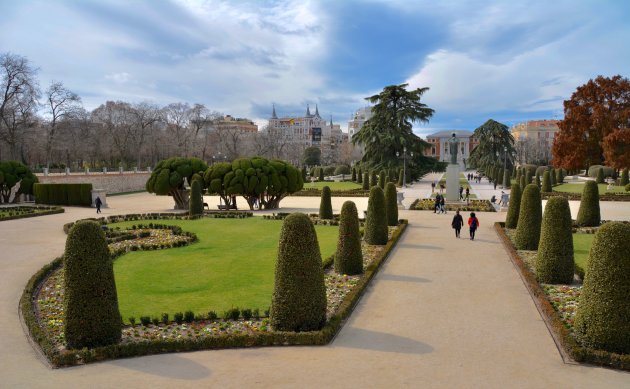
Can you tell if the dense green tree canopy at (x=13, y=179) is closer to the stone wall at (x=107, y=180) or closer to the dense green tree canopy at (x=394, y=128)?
the stone wall at (x=107, y=180)

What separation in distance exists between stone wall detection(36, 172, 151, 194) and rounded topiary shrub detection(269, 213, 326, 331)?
123 ft

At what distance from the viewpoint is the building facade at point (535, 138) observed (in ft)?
349

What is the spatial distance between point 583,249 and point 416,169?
37.7 m

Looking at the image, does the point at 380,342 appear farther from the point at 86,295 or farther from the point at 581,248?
the point at 581,248

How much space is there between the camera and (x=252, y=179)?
88.0ft

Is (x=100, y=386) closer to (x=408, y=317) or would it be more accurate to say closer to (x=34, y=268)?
(x=408, y=317)

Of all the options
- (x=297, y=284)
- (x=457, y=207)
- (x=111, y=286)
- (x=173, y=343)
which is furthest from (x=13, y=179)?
(x=297, y=284)

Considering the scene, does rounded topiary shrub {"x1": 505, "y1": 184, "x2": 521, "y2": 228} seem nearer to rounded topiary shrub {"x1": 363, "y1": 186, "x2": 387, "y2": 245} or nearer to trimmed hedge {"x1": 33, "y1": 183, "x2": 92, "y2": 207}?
rounded topiary shrub {"x1": 363, "y1": 186, "x2": 387, "y2": 245}

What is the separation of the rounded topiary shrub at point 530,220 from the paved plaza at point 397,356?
3.48 m

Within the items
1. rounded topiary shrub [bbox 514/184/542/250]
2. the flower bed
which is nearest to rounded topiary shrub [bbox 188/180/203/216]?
the flower bed

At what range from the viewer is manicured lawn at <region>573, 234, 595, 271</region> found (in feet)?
44.0

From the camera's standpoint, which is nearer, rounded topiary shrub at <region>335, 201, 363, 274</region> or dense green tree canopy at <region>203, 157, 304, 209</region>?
rounded topiary shrub at <region>335, 201, 363, 274</region>

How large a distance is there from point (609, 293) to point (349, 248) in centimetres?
596

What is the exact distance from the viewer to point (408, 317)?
8.82m
